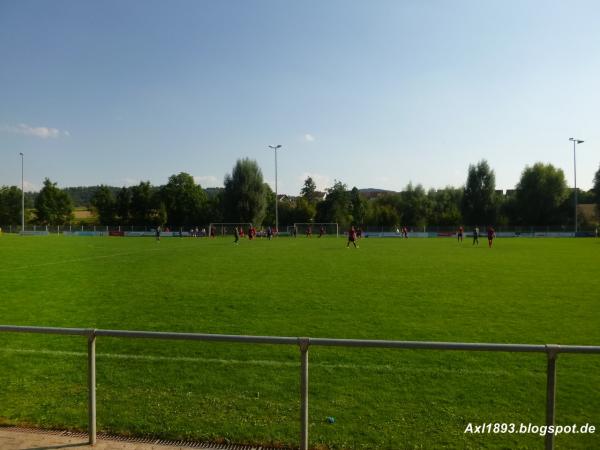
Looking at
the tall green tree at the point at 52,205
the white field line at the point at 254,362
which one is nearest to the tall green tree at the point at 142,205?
the tall green tree at the point at 52,205

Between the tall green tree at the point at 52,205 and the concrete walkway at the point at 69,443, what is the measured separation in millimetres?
102392

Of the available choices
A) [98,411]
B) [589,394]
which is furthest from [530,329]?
[98,411]

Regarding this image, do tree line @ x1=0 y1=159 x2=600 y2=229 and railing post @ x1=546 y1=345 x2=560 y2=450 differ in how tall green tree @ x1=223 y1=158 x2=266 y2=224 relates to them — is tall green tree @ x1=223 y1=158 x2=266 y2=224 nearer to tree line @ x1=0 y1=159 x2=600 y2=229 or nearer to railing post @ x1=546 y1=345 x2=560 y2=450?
tree line @ x1=0 y1=159 x2=600 y2=229

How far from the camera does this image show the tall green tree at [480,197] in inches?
3317

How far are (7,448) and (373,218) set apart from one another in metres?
89.6

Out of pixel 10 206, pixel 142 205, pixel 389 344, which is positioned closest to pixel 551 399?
pixel 389 344

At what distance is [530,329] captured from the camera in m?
9.05

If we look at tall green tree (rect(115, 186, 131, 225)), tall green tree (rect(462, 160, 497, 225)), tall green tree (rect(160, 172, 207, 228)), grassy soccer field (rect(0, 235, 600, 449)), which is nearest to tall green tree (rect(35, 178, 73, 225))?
tall green tree (rect(115, 186, 131, 225))

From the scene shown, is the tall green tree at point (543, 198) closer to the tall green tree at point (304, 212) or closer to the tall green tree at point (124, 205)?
the tall green tree at point (304, 212)

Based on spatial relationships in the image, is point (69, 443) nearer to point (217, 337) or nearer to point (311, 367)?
point (217, 337)

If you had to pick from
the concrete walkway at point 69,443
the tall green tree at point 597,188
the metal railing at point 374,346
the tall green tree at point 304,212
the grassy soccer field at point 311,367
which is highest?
the tall green tree at point 597,188

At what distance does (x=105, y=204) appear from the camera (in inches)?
4021

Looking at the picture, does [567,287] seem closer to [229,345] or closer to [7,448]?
[229,345]

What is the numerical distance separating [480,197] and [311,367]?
8444 centimetres
